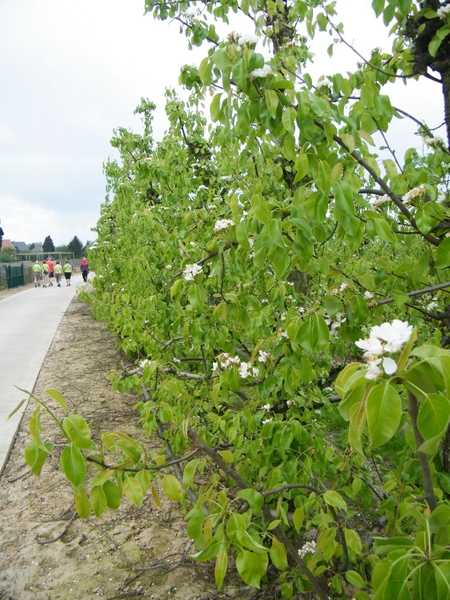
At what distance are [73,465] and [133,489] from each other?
194 millimetres

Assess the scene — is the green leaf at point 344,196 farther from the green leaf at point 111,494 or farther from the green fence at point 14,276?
the green fence at point 14,276

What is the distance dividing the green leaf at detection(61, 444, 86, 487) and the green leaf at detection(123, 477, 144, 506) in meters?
0.15

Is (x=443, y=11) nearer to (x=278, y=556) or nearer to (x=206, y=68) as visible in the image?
(x=206, y=68)

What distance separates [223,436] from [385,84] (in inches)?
93.4

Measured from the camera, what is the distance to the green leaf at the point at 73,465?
3.67 ft

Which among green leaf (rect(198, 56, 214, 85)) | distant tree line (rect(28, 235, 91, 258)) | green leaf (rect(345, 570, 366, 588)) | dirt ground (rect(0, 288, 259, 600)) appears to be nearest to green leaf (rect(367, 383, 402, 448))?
green leaf (rect(198, 56, 214, 85))

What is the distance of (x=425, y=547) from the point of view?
0.98m

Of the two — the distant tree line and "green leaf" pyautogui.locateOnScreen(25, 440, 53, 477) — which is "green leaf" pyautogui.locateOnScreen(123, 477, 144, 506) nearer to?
"green leaf" pyautogui.locateOnScreen(25, 440, 53, 477)

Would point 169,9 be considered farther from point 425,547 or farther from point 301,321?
point 425,547

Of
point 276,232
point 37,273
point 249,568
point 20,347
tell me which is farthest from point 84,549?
point 37,273

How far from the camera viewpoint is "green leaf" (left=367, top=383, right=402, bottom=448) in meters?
0.81

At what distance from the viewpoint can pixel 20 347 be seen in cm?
895

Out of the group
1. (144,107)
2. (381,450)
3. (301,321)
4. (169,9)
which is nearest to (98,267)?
(144,107)

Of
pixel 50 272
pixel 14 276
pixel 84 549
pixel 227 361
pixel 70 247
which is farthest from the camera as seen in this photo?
pixel 70 247
